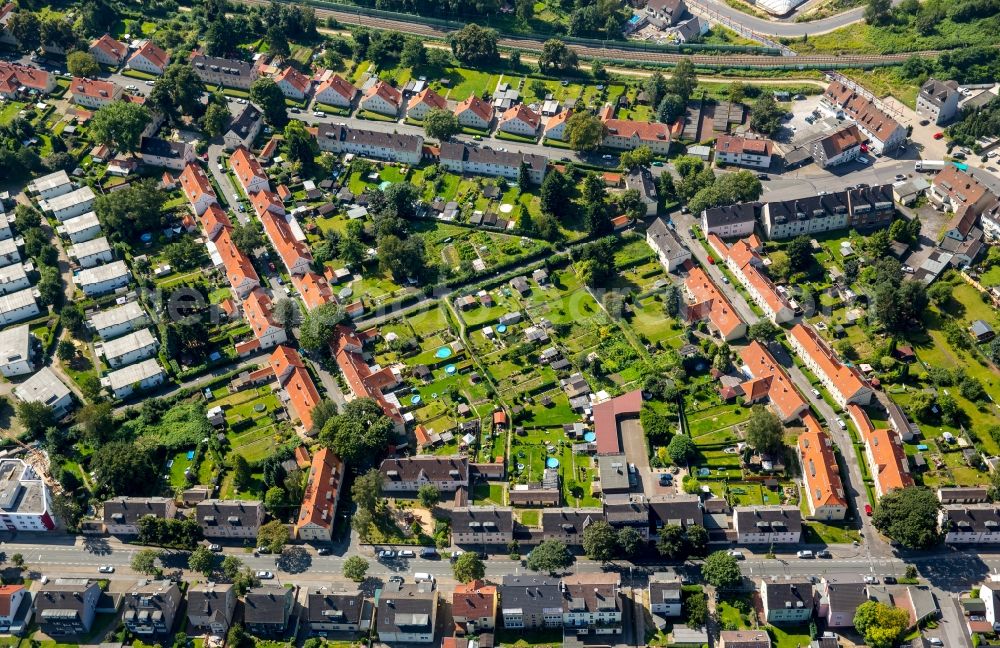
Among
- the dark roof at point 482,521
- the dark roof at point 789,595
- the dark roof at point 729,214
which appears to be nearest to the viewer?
the dark roof at point 789,595

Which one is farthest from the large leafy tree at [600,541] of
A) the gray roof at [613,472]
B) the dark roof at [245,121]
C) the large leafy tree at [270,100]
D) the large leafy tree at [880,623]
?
the large leafy tree at [270,100]

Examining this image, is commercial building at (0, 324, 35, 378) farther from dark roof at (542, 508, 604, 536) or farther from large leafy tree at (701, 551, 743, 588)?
large leafy tree at (701, 551, 743, 588)

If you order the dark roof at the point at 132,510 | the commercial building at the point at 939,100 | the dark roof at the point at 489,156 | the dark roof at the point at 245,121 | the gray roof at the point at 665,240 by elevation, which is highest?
the commercial building at the point at 939,100

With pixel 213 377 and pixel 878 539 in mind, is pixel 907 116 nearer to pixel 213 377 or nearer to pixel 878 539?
pixel 878 539

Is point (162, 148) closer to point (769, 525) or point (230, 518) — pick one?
point (230, 518)

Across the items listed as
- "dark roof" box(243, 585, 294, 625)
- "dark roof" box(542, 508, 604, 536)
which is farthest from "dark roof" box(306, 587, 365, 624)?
"dark roof" box(542, 508, 604, 536)

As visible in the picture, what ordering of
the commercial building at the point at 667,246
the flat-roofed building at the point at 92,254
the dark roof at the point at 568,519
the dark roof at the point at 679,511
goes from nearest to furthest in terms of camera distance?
the dark roof at the point at 679,511 < the dark roof at the point at 568,519 < the commercial building at the point at 667,246 < the flat-roofed building at the point at 92,254

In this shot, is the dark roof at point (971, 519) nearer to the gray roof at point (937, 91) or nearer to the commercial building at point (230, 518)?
the commercial building at point (230, 518)
